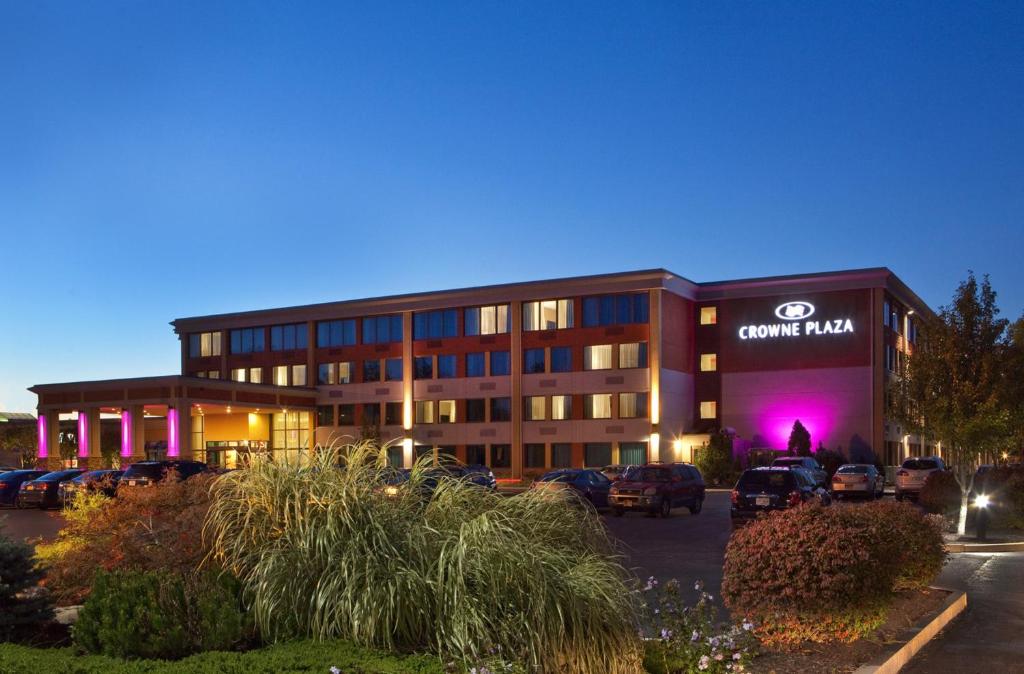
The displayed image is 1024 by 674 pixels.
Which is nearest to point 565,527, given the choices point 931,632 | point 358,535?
point 358,535

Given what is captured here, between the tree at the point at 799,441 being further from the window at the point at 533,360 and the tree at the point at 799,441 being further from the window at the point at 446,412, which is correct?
the window at the point at 446,412

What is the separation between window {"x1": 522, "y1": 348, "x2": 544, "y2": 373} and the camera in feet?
208

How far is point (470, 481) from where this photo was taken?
9.91 m

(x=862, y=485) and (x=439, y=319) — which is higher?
(x=439, y=319)

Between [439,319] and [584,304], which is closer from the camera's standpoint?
[584,304]

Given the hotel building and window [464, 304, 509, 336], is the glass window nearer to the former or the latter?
the hotel building

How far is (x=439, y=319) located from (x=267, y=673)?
2435 inches

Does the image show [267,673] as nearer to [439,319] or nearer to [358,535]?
[358,535]

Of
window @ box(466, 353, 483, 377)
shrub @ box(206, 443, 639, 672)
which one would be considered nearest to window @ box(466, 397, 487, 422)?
window @ box(466, 353, 483, 377)

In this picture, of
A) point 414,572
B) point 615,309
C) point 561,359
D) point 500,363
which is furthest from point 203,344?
point 414,572

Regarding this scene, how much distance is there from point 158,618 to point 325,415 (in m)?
67.5

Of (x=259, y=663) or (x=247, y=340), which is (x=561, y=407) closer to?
(x=247, y=340)

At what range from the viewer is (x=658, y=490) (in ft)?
102

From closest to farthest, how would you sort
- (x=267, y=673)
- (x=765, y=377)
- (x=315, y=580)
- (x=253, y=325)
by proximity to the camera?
(x=267, y=673)
(x=315, y=580)
(x=765, y=377)
(x=253, y=325)
